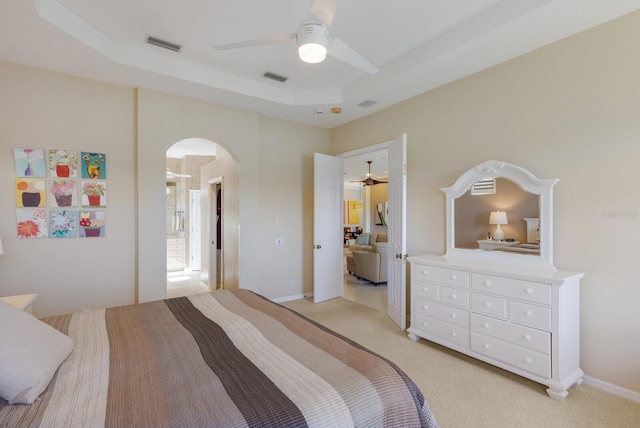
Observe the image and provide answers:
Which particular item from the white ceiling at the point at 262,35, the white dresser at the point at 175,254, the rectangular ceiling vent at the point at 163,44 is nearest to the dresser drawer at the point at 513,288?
the white ceiling at the point at 262,35

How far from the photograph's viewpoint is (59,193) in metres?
3.11

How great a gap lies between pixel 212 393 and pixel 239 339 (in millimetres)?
484

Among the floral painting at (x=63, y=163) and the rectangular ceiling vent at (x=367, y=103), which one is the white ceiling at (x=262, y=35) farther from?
the floral painting at (x=63, y=163)

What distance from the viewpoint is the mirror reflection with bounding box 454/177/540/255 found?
8.92 ft

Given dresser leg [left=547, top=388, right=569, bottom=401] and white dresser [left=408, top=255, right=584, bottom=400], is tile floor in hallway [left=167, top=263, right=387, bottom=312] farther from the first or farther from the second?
dresser leg [left=547, top=388, right=569, bottom=401]

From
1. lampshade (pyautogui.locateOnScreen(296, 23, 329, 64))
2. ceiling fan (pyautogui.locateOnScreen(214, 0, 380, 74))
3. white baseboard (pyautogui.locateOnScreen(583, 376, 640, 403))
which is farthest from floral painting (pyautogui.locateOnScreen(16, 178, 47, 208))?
white baseboard (pyautogui.locateOnScreen(583, 376, 640, 403))

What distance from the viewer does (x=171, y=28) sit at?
8.98 ft

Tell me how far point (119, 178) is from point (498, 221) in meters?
3.97

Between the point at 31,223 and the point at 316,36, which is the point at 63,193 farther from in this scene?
the point at 316,36

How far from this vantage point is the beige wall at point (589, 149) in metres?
2.28

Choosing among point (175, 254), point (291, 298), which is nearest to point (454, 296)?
point (291, 298)

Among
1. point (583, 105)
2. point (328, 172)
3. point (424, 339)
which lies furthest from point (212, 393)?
point (328, 172)

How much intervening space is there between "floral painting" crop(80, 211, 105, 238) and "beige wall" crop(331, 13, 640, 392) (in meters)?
4.00

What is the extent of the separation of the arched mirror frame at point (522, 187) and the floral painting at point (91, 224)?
3.69 meters
